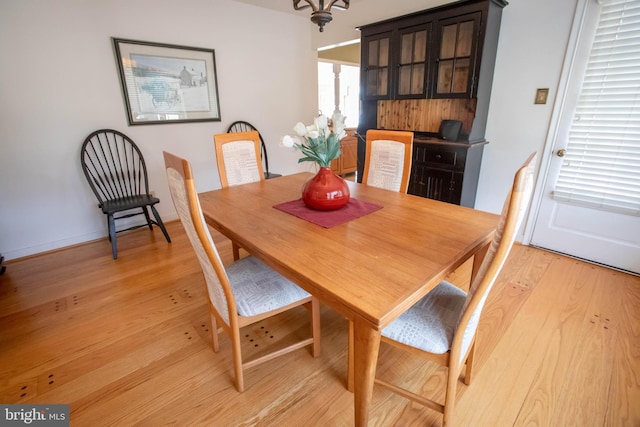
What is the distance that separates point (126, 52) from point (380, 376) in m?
3.39

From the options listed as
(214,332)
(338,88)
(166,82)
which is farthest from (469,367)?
(338,88)

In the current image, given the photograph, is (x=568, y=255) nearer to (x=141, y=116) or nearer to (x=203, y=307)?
(x=203, y=307)

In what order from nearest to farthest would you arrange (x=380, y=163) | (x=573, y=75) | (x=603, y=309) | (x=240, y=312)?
(x=240, y=312) → (x=603, y=309) → (x=380, y=163) → (x=573, y=75)

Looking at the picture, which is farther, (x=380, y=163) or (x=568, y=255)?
(x=568, y=255)

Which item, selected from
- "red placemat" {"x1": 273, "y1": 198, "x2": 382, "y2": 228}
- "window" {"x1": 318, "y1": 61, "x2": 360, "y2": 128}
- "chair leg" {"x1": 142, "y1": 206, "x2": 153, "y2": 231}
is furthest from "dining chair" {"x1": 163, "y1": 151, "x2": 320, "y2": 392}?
"window" {"x1": 318, "y1": 61, "x2": 360, "y2": 128}

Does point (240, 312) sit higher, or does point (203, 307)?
point (240, 312)

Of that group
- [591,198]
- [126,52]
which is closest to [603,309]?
[591,198]

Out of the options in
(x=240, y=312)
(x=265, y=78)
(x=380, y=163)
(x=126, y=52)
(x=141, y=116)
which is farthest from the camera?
(x=265, y=78)

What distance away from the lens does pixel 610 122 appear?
2.18 metres

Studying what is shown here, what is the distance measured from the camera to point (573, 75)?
227cm

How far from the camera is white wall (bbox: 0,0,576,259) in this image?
238cm

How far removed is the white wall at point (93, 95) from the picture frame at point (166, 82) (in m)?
0.08

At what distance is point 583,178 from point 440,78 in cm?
143

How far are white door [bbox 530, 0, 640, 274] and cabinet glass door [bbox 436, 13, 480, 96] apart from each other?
664mm
